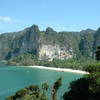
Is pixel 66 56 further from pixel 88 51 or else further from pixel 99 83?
pixel 99 83

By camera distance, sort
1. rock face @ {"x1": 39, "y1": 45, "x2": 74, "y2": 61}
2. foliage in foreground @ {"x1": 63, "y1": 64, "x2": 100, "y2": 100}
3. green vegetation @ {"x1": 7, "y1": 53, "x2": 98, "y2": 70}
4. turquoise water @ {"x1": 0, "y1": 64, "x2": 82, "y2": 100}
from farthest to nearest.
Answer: rock face @ {"x1": 39, "y1": 45, "x2": 74, "y2": 61} < green vegetation @ {"x1": 7, "y1": 53, "x2": 98, "y2": 70} < turquoise water @ {"x1": 0, "y1": 64, "x2": 82, "y2": 100} < foliage in foreground @ {"x1": 63, "y1": 64, "x2": 100, "y2": 100}


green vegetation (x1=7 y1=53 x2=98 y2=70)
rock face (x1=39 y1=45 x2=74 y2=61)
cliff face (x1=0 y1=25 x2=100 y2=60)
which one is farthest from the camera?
rock face (x1=39 y1=45 x2=74 y2=61)

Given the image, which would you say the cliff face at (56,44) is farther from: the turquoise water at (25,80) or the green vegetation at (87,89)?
the green vegetation at (87,89)

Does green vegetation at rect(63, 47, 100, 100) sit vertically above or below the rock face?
below

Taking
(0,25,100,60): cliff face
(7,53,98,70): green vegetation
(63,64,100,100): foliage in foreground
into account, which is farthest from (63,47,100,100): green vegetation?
(0,25,100,60): cliff face

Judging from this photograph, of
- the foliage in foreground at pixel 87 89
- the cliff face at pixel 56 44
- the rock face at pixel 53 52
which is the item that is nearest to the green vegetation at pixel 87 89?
the foliage in foreground at pixel 87 89

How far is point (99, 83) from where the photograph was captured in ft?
79.6

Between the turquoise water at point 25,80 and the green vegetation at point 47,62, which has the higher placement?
the green vegetation at point 47,62

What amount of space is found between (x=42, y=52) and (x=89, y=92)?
6048 inches

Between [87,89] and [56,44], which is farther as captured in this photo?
[56,44]

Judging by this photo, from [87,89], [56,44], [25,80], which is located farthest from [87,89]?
[56,44]

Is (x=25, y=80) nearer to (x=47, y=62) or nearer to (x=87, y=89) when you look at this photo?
(x=87, y=89)

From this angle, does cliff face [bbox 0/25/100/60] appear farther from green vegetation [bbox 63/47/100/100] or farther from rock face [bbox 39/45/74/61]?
green vegetation [bbox 63/47/100/100]

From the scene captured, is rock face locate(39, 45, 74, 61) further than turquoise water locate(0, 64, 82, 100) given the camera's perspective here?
Yes
